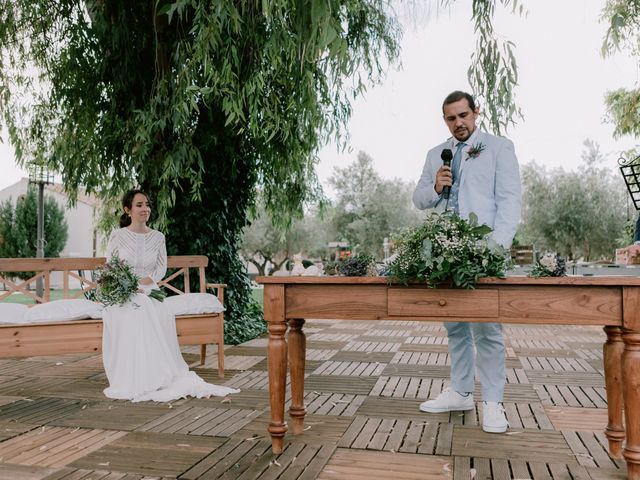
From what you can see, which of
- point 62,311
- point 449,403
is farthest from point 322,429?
point 62,311

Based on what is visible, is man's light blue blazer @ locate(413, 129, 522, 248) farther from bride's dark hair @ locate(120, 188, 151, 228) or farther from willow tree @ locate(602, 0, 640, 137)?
willow tree @ locate(602, 0, 640, 137)

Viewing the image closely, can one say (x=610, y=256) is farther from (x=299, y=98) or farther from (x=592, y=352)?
(x=299, y=98)

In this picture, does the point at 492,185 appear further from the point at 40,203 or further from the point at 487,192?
the point at 40,203

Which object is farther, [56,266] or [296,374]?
[56,266]

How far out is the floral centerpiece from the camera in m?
2.72

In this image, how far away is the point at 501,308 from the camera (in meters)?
2.66

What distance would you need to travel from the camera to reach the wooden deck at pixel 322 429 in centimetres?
269

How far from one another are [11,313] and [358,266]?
2.84 m

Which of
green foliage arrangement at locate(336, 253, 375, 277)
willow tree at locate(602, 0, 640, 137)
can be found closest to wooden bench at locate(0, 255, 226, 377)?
green foliage arrangement at locate(336, 253, 375, 277)

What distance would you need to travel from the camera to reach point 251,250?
3331 cm

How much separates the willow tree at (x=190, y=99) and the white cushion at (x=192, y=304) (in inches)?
44.4

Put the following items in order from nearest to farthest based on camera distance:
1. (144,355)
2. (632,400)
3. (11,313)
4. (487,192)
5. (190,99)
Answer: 1. (632,400)
2. (487,192)
3. (11,313)
4. (144,355)
5. (190,99)

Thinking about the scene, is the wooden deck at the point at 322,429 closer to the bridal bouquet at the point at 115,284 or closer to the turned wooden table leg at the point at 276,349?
the turned wooden table leg at the point at 276,349

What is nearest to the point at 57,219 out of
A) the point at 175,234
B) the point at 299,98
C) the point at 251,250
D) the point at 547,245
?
the point at 251,250
